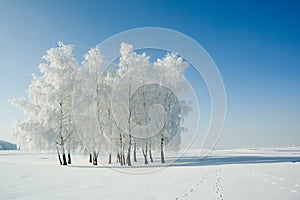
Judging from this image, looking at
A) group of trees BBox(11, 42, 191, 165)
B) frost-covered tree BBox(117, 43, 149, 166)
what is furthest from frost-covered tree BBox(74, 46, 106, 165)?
A: frost-covered tree BBox(117, 43, 149, 166)

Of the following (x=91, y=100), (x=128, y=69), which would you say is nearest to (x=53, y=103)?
(x=91, y=100)

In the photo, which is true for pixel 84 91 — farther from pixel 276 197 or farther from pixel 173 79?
pixel 276 197

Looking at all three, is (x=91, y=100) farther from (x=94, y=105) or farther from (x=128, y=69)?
(x=128, y=69)

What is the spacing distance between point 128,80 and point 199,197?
1976 cm

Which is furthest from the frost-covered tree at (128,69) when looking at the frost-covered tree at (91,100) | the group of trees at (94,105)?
the frost-covered tree at (91,100)

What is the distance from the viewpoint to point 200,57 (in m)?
21.8

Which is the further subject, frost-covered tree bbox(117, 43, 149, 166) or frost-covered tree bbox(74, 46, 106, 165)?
frost-covered tree bbox(117, 43, 149, 166)

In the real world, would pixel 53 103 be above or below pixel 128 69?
below

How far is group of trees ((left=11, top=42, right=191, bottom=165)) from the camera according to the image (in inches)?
1096

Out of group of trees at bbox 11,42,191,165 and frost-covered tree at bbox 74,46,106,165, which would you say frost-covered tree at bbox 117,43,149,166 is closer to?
group of trees at bbox 11,42,191,165

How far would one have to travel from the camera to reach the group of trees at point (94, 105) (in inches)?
1096

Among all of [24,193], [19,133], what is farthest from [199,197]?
[19,133]

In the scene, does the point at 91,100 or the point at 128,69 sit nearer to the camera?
the point at 128,69

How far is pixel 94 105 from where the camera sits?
1120 inches
